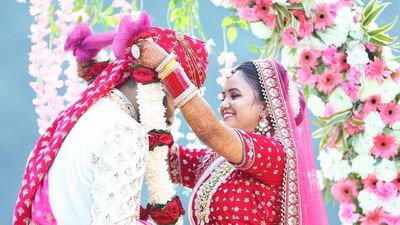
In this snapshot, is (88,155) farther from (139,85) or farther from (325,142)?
(325,142)

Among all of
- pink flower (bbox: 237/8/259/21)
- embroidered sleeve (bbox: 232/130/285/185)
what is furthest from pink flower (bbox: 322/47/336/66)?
embroidered sleeve (bbox: 232/130/285/185)

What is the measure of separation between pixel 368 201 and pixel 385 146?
1.04 feet

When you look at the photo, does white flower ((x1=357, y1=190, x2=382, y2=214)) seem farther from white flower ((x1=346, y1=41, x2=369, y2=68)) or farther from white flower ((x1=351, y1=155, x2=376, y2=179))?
white flower ((x1=346, y1=41, x2=369, y2=68))

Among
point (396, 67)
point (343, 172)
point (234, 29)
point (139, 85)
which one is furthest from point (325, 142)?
point (139, 85)

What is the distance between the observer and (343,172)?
4.18m

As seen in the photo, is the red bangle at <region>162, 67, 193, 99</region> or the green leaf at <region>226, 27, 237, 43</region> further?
the green leaf at <region>226, 27, 237, 43</region>

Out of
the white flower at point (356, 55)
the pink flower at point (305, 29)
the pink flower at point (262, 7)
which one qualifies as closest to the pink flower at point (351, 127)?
the white flower at point (356, 55)

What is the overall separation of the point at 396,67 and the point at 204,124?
5.75 feet

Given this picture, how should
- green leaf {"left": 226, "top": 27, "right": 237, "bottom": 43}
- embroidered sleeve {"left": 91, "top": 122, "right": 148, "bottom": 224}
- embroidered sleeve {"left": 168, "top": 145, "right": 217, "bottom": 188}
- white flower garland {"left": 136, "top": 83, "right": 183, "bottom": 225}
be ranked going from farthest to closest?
green leaf {"left": 226, "top": 27, "right": 237, "bottom": 43} < embroidered sleeve {"left": 168, "top": 145, "right": 217, "bottom": 188} < white flower garland {"left": 136, "top": 83, "right": 183, "bottom": 225} < embroidered sleeve {"left": 91, "top": 122, "right": 148, "bottom": 224}

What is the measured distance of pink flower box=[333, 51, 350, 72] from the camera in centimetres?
409

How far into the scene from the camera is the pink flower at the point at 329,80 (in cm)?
411

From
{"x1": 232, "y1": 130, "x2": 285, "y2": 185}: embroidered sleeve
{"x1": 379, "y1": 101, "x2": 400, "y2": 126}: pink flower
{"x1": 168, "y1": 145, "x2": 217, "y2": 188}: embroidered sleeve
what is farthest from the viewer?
{"x1": 379, "y1": 101, "x2": 400, "y2": 126}: pink flower

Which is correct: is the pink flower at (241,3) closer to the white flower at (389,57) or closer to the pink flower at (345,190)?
the white flower at (389,57)

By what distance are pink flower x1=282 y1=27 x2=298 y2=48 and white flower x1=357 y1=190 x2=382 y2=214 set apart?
35.7 inches
